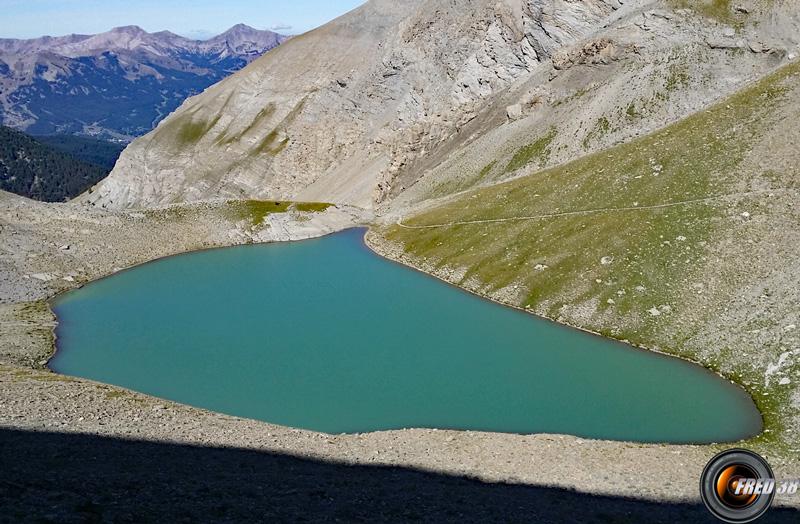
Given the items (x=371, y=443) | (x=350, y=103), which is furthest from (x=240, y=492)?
(x=350, y=103)

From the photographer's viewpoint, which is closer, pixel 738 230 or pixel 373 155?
pixel 738 230

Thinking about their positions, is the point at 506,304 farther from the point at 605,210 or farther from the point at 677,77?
the point at 677,77

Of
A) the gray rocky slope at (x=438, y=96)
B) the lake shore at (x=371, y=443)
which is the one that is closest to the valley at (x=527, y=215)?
the lake shore at (x=371, y=443)

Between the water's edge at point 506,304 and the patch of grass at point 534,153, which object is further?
the patch of grass at point 534,153

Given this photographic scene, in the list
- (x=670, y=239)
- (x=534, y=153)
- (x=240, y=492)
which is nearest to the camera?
(x=240, y=492)

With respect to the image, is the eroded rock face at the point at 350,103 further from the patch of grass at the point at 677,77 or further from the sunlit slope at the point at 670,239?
the sunlit slope at the point at 670,239

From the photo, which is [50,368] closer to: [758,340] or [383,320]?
[383,320]

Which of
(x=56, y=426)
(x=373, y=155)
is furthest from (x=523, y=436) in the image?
(x=373, y=155)
